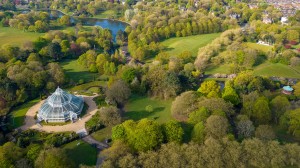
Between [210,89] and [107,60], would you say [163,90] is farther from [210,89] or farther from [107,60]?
[107,60]

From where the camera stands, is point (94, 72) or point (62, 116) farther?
point (94, 72)

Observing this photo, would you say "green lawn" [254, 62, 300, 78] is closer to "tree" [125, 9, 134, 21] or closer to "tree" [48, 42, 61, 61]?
"tree" [48, 42, 61, 61]

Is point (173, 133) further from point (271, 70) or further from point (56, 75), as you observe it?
point (271, 70)

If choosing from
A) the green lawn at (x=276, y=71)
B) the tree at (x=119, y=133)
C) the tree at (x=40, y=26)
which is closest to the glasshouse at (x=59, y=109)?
the tree at (x=119, y=133)

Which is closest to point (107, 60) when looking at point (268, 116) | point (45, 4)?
point (268, 116)

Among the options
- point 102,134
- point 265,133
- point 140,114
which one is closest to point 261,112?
point 265,133

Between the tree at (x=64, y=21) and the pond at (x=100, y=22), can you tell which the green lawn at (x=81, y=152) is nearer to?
the tree at (x=64, y=21)

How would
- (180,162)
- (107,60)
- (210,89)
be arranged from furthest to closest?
(107,60)
(210,89)
(180,162)
